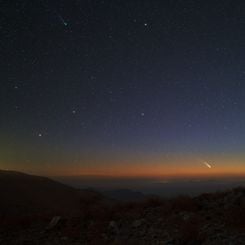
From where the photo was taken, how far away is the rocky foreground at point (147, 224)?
12.3 m

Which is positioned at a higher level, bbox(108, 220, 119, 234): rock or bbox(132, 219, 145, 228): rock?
bbox(132, 219, 145, 228): rock

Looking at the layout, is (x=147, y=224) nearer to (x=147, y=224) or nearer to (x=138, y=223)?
(x=147, y=224)

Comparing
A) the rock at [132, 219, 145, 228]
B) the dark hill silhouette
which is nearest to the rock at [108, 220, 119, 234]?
the rock at [132, 219, 145, 228]

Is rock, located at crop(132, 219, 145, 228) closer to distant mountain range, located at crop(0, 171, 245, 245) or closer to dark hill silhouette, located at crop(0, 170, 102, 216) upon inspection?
distant mountain range, located at crop(0, 171, 245, 245)

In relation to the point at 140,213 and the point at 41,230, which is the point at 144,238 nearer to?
the point at 140,213

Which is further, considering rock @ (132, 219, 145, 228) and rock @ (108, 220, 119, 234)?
rock @ (132, 219, 145, 228)

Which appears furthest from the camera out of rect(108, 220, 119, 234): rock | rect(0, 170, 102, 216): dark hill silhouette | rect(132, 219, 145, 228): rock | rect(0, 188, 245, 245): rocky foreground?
rect(0, 170, 102, 216): dark hill silhouette

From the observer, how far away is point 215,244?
36.8 ft

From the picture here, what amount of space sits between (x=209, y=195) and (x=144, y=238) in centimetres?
690

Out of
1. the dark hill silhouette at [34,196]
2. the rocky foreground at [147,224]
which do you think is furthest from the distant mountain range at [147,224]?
the dark hill silhouette at [34,196]

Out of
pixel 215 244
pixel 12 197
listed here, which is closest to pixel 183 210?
pixel 215 244

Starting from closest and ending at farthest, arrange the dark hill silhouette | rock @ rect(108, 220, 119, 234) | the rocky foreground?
the rocky foreground, rock @ rect(108, 220, 119, 234), the dark hill silhouette

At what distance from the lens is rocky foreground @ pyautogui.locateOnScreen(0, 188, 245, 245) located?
1230cm

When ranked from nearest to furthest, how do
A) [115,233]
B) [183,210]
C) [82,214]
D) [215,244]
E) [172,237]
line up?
1. [215,244]
2. [172,237]
3. [115,233]
4. [183,210]
5. [82,214]
